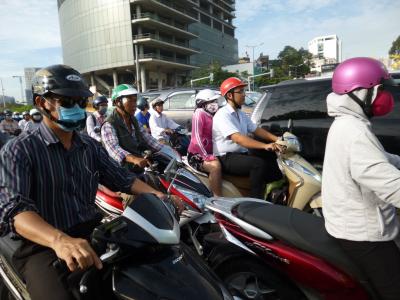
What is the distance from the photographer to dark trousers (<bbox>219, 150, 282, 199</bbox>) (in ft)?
13.7

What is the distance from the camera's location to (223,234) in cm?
Answer: 278

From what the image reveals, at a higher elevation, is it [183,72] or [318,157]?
[183,72]

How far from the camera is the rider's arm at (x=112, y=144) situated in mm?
3900

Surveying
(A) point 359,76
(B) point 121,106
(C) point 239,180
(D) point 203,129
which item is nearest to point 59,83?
(A) point 359,76

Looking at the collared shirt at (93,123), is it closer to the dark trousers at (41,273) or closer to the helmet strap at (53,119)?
the helmet strap at (53,119)

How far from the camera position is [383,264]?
2057 mm

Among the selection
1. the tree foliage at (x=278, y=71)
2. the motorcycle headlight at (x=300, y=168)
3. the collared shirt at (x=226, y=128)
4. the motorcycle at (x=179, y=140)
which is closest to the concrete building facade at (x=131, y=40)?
the tree foliage at (x=278, y=71)

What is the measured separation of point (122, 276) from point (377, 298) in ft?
4.77

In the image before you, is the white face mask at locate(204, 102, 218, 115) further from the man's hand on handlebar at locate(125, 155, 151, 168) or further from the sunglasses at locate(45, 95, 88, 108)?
the sunglasses at locate(45, 95, 88, 108)

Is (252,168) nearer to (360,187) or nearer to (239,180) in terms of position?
(239,180)

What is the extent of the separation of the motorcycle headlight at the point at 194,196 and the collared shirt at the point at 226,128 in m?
1.00

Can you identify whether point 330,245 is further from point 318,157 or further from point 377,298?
point 318,157

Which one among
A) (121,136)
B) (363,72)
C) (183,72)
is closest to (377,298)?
(363,72)

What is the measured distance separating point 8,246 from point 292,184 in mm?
2722
